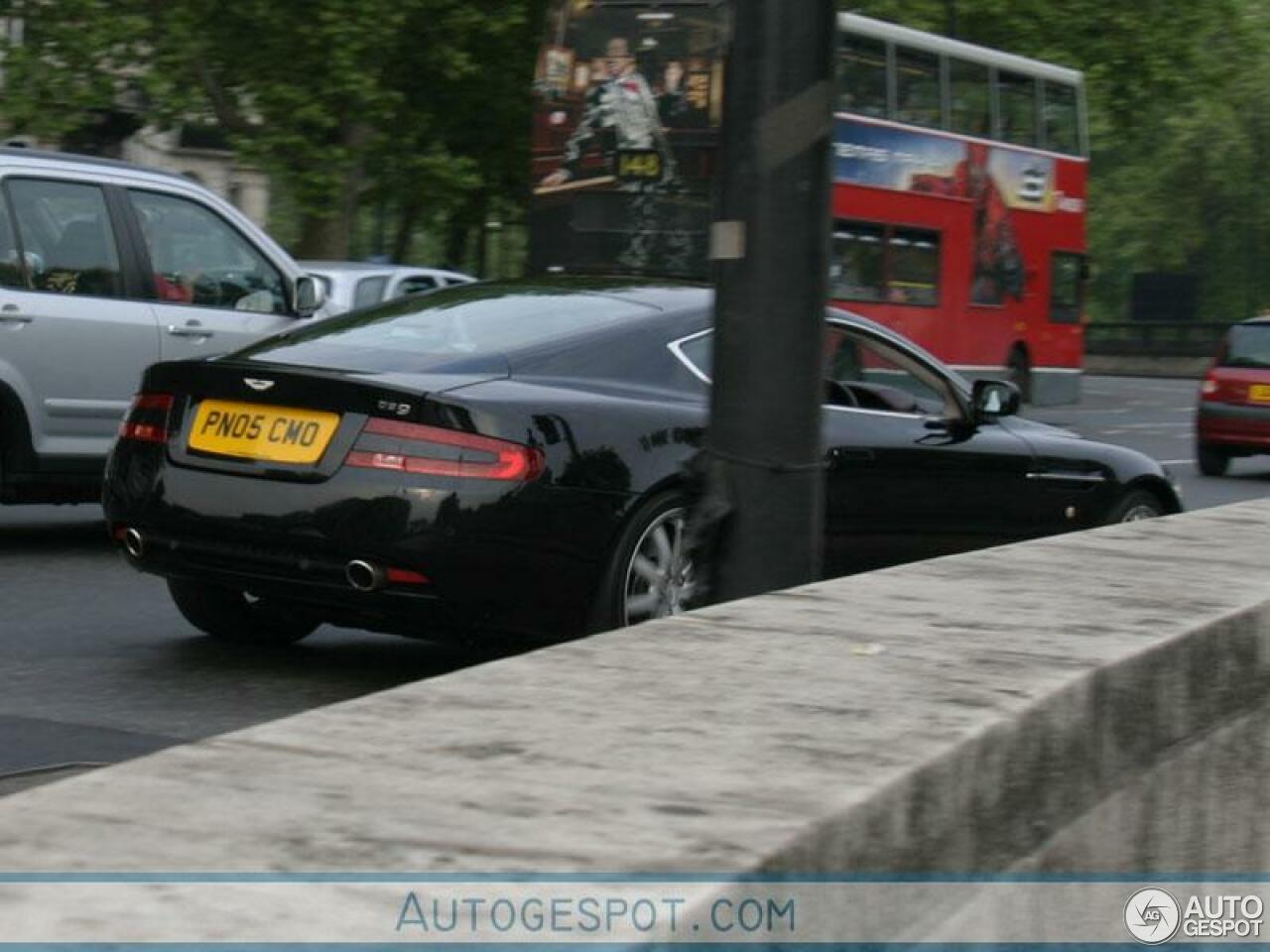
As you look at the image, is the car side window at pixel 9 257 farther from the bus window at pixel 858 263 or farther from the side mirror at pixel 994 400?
the bus window at pixel 858 263

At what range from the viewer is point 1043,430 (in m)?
9.56

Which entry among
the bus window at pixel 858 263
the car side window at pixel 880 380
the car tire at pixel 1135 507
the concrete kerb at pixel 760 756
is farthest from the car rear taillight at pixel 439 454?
the bus window at pixel 858 263

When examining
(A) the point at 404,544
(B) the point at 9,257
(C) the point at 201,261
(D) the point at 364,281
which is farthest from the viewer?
(D) the point at 364,281

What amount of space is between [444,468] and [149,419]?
3.83 feet

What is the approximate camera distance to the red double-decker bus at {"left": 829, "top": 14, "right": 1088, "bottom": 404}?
25141mm

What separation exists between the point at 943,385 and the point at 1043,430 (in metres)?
0.75

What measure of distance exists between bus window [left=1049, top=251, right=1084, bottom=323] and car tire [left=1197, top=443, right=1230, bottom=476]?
842 centimetres

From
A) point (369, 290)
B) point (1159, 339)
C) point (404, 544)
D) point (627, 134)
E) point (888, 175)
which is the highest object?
point (627, 134)

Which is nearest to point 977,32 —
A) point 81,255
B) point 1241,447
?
point 1241,447

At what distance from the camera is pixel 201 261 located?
1169cm

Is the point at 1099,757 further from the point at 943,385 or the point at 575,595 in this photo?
the point at 943,385

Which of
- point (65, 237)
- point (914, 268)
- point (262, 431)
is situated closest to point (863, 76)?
point (914, 268)

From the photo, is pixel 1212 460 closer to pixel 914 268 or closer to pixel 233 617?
pixel 914 268

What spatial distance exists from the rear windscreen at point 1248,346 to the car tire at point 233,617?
1596cm
